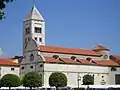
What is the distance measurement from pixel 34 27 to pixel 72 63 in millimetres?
25045

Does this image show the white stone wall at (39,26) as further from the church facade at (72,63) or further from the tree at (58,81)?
the tree at (58,81)

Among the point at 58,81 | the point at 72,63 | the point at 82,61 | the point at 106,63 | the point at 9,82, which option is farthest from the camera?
the point at 106,63

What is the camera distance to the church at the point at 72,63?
231ft

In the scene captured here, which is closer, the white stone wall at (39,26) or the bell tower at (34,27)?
the white stone wall at (39,26)

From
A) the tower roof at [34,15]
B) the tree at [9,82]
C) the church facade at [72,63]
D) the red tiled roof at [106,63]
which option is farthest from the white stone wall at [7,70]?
the tree at [9,82]

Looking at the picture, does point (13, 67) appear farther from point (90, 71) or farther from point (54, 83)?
point (54, 83)

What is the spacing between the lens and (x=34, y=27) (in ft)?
309

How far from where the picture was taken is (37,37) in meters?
93.4

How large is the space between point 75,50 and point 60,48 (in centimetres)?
444

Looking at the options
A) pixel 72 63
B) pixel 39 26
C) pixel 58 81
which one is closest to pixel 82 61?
pixel 72 63

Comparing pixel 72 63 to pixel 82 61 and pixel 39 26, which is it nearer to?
pixel 82 61

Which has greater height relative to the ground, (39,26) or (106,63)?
(39,26)

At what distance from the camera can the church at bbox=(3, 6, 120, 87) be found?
231ft

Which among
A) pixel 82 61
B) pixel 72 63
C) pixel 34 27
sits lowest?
pixel 72 63
